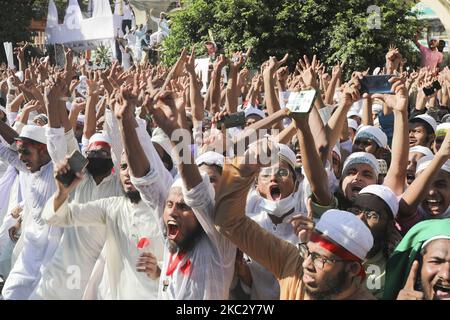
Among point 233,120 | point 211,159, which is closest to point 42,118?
point 211,159

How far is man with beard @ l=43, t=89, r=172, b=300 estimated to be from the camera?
12.2 ft

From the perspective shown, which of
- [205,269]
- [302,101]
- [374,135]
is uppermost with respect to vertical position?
[302,101]

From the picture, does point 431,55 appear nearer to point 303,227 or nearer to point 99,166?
point 99,166

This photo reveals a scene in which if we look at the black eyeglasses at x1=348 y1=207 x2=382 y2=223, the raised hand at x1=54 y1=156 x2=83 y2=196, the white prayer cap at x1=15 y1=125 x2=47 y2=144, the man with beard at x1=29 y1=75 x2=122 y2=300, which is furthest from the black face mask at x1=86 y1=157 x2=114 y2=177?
the black eyeglasses at x1=348 y1=207 x2=382 y2=223

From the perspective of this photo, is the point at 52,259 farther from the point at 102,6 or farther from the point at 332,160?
the point at 102,6

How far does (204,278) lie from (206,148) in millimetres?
1110

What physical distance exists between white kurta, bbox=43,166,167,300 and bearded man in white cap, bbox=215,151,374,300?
85 centimetres

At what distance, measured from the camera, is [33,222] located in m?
4.66

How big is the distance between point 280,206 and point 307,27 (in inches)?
560

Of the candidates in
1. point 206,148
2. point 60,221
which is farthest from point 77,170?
point 206,148

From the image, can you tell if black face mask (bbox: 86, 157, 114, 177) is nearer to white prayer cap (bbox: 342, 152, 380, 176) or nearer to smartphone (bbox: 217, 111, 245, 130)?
white prayer cap (bbox: 342, 152, 380, 176)

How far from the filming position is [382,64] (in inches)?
681

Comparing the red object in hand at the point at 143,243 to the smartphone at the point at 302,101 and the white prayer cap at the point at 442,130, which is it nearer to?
the smartphone at the point at 302,101

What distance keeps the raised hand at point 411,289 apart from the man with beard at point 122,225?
4.00 feet
